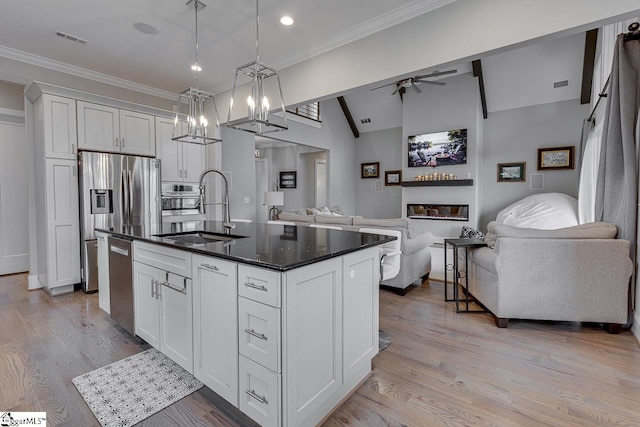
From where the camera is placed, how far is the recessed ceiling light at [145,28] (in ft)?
10.7

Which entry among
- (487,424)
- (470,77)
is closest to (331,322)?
(487,424)

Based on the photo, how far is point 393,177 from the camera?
8422mm

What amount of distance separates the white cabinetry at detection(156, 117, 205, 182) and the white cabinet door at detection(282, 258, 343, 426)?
13.5 feet

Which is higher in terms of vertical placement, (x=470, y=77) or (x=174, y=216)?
(x=470, y=77)

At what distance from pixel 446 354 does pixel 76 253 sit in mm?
4480

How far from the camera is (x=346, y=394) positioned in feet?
6.19

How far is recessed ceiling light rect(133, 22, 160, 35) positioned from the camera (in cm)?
328

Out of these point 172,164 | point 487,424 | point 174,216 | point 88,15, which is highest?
point 88,15

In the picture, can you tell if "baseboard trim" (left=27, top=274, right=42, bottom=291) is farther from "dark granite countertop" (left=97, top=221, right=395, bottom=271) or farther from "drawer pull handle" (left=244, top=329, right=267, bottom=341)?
"drawer pull handle" (left=244, top=329, right=267, bottom=341)

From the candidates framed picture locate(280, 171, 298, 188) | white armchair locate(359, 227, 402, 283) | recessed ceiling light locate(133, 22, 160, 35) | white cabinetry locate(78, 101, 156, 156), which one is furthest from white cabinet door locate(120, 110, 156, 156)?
framed picture locate(280, 171, 298, 188)

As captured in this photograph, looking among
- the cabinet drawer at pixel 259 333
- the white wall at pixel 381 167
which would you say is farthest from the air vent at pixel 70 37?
the white wall at pixel 381 167

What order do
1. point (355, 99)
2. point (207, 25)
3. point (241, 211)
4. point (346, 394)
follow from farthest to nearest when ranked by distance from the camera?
1. point (355, 99)
2. point (241, 211)
3. point (207, 25)
4. point (346, 394)

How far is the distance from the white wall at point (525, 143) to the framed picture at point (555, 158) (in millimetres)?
86

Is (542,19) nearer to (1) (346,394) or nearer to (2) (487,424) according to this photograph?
(2) (487,424)
